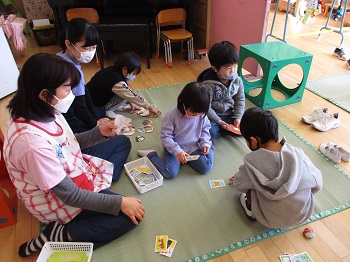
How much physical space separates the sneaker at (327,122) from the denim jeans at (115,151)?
162cm

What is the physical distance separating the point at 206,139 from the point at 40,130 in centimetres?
112

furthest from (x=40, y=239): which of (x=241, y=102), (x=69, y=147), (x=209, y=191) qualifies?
(x=241, y=102)

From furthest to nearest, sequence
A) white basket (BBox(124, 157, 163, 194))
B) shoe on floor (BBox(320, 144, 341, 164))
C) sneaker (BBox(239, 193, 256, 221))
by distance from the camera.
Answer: shoe on floor (BBox(320, 144, 341, 164)), white basket (BBox(124, 157, 163, 194)), sneaker (BBox(239, 193, 256, 221))

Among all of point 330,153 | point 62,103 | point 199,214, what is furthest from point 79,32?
point 330,153

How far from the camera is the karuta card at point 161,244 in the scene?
143 cm

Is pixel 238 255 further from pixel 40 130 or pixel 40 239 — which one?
pixel 40 130

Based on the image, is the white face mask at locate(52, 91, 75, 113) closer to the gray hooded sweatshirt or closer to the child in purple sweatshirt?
the child in purple sweatshirt

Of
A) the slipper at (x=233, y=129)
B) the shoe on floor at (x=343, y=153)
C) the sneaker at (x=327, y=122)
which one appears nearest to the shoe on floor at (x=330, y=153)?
the shoe on floor at (x=343, y=153)

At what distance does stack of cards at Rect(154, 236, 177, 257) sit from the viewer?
142 centimetres

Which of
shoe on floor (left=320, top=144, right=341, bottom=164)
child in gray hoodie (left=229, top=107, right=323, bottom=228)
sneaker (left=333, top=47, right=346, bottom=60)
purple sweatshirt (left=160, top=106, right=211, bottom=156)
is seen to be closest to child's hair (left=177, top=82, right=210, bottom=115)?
purple sweatshirt (left=160, top=106, right=211, bottom=156)

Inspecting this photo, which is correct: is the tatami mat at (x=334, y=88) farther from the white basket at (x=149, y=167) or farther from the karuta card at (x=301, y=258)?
the white basket at (x=149, y=167)

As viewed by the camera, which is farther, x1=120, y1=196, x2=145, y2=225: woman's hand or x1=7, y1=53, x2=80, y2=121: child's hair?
x1=120, y1=196, x2=145, y2=225: woman's hand

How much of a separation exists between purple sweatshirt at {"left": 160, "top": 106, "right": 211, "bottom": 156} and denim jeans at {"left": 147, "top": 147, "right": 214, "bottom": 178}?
66 mm

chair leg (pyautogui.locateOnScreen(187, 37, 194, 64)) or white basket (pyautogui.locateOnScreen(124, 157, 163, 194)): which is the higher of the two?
chair leg (pyautogui.locateOnScreen(187, 37, 194, 64))
